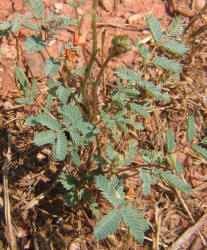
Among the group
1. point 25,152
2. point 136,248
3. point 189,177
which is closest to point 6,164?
point 25,152

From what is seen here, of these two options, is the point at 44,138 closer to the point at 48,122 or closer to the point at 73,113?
the point at 48,122

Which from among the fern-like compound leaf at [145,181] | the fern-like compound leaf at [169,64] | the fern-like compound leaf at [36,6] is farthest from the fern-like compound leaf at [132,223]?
the fern-like compound leaf at [36,6]

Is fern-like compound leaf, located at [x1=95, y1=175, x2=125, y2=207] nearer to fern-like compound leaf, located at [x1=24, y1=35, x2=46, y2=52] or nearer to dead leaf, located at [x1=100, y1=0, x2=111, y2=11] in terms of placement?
fern-like compound leaf, located at [x1=24, y1=35, x2=46, y2=52]

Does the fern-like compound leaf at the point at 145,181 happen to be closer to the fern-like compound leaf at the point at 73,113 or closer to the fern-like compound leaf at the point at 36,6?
the fern-like compound leaf at the point at 73,113

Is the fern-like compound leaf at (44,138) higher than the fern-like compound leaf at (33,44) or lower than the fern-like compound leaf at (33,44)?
lower

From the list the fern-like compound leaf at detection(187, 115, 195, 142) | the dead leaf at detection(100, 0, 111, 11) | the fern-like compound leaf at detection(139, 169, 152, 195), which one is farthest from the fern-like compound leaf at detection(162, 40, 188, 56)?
the dead leaf at detection(100, 0, 111, 11)
